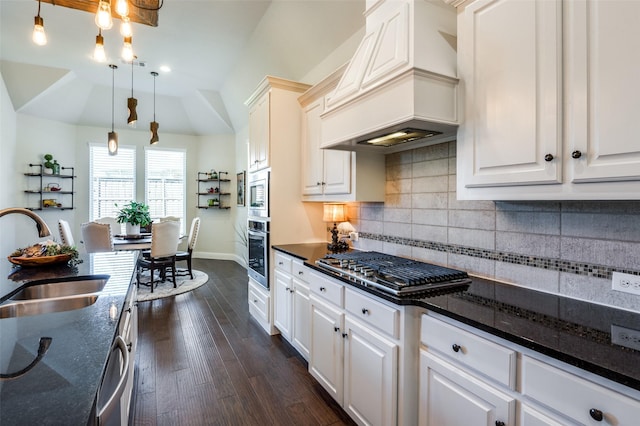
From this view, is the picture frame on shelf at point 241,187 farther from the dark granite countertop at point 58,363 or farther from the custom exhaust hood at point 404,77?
the dark granite countertop at point 58,363

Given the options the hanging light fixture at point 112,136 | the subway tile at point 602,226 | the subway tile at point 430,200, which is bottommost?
the subway tile at point 602,226

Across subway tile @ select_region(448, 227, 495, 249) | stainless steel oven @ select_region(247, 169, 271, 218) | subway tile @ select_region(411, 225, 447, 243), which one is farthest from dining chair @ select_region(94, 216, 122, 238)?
subway tile @ select_region(448, 227, 495, 249)

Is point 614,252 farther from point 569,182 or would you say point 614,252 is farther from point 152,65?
point 152,65

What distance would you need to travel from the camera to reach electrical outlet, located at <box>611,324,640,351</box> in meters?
1.01

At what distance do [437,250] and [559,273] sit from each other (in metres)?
0.76

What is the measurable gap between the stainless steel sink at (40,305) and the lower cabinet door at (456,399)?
5.21 feet

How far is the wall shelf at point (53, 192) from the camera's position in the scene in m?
5.83

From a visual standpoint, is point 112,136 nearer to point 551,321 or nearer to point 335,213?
point 335,213

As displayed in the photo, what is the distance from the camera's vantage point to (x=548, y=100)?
125 cm

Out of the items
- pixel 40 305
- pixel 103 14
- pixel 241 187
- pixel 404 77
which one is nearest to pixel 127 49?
pixel 103 14

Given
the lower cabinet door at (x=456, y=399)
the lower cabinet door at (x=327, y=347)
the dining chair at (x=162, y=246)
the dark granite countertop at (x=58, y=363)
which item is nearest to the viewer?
the dark granite countertop at (x=58, y=363)

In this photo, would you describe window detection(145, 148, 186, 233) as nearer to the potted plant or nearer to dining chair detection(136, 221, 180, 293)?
the potted plant

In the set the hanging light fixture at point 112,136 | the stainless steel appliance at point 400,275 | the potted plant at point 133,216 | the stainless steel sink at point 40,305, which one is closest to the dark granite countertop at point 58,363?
the stainless steel sink at point 40,305

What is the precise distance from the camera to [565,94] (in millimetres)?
1207
